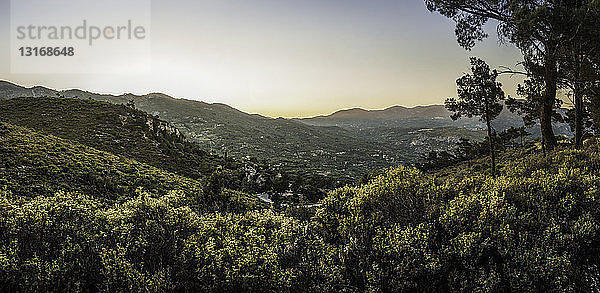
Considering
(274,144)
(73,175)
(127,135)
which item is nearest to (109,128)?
(127,135)

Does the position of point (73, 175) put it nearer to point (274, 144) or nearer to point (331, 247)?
point (331, 247)

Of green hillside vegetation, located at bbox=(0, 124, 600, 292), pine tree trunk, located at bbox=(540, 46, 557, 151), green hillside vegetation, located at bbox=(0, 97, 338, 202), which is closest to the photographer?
green hillside vegetation, located at bbox=(0, 124, 600, 292)

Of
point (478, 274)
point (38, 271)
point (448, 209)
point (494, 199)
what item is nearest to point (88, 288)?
point (38, 271)

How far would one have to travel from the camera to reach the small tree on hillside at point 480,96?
68.2ft

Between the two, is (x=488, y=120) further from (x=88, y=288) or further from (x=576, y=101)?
(x=88, y=288)

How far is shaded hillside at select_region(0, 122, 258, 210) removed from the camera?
13.5 meters

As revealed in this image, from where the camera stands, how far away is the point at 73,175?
20047 mm

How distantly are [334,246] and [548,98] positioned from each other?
64.8 ft

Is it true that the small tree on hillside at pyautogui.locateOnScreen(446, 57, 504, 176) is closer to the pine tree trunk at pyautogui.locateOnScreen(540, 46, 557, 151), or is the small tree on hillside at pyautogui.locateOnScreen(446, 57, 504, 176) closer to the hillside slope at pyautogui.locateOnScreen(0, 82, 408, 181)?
the pine tree trunk at pyautogui.locateOnScreen(540, 46, 557, 151)

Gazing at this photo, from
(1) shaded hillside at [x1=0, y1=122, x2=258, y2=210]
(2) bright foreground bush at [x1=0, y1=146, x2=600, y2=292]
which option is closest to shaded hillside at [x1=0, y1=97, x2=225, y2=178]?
(1) shaded hillside at [x1=0, y1=122, x2=258, y2=210]

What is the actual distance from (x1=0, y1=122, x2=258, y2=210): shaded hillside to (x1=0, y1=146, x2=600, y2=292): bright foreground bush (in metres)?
4.76

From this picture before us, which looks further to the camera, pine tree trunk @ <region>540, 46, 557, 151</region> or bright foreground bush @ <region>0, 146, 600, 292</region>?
pine tree trunk @ <region>540, 46, 557, 151</region>

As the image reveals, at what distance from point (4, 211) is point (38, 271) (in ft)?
11.5

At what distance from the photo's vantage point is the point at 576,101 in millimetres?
17031
